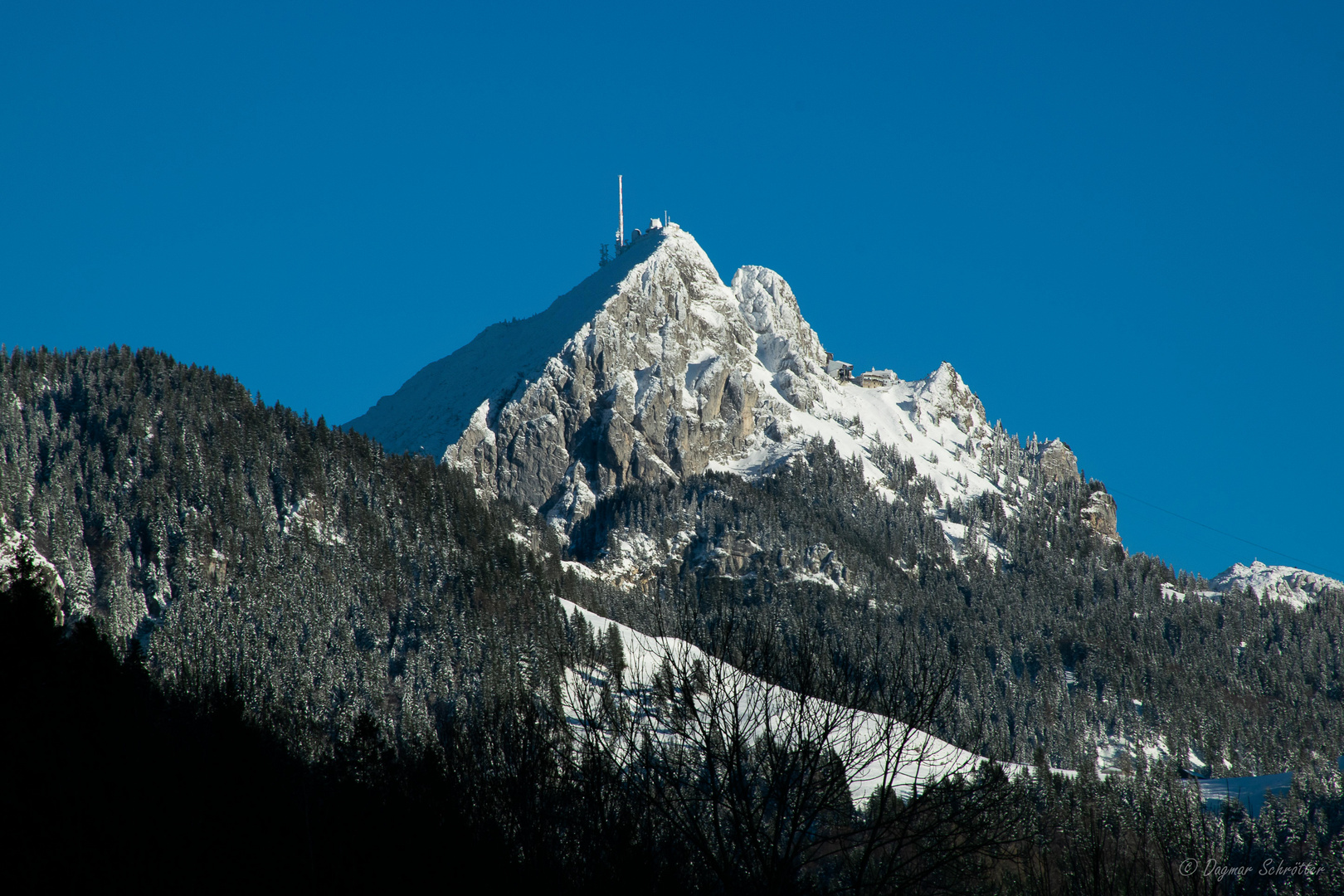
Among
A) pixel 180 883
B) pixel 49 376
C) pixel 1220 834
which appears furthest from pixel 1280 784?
pixel 49 376

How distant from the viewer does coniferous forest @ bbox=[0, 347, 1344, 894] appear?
80.2 feet

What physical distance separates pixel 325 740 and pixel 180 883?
70086mm

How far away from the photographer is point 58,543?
123 meters

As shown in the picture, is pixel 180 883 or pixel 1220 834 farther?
pixel 1220 834

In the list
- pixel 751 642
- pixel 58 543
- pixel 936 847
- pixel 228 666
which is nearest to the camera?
pixel 936 847

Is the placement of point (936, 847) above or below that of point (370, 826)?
above

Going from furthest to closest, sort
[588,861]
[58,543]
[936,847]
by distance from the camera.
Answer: [58,543] < [588,861] < [936,847]

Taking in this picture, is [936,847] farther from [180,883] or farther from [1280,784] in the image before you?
[1280,784]

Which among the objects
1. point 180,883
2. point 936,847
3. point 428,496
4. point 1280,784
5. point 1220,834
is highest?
point 428,496

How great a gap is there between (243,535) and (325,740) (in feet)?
171

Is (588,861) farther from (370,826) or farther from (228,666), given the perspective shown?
(228,666)

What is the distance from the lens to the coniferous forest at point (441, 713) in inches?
962

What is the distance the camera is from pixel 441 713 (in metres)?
102

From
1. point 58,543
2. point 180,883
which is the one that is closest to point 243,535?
point 58,543
